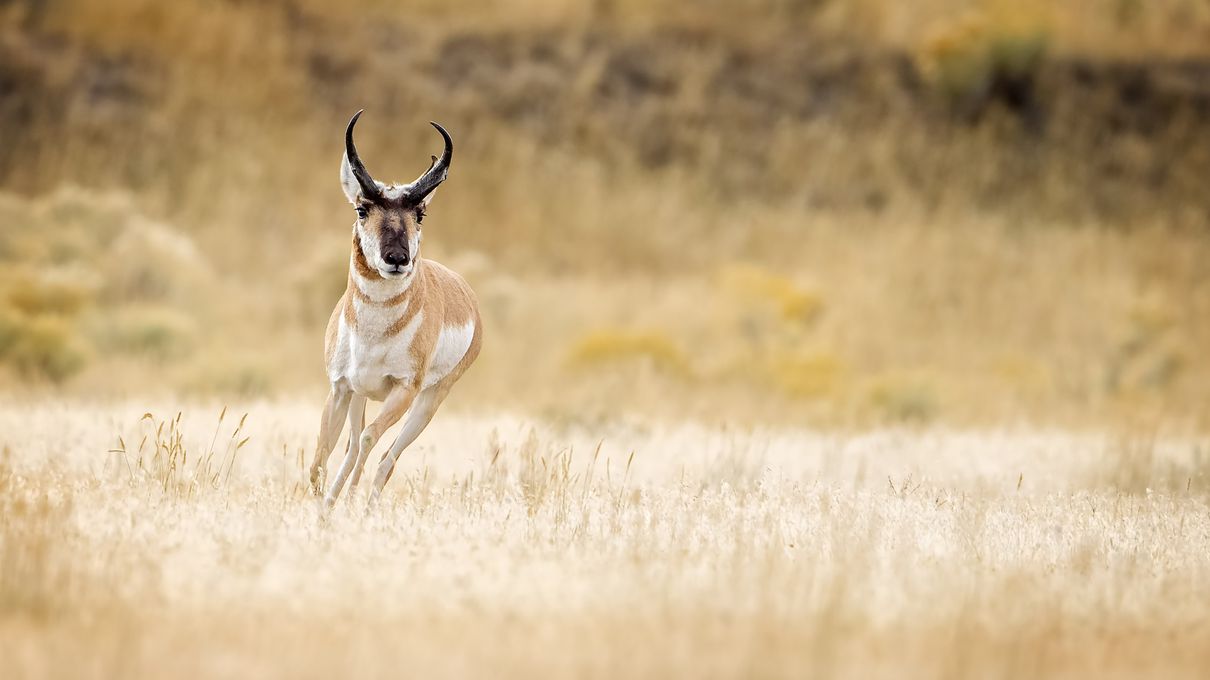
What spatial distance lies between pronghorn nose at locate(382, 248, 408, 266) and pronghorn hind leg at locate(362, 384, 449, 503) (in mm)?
1052

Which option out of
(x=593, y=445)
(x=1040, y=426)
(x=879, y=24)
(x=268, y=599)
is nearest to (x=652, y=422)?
(x=593, y=445)

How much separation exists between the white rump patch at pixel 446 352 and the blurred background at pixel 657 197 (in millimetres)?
8412

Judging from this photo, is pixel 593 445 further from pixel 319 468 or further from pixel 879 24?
pixel 879 24

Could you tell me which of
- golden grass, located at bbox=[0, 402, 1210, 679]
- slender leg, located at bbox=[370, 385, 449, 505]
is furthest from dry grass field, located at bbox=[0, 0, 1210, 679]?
slender leg, located at bbox=[370, 385, 449, 505]

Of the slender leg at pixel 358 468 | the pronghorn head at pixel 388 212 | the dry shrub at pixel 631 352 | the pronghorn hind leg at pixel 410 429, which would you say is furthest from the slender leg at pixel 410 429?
the dry shrub at pixel 631 352

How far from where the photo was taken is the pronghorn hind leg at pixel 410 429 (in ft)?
26.6

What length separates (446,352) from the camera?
8.76 m

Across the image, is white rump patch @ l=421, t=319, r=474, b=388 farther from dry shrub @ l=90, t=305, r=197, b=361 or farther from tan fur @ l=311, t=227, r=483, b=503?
dry shrub @ l=90, t=305, r=197, b=361

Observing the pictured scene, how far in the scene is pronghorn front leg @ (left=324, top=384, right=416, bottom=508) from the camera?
7949 mm

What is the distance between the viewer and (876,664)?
5.23 m

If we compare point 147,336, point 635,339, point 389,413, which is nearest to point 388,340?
point 389,413

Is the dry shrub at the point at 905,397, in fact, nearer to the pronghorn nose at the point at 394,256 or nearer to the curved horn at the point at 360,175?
the curved horn at the point at 360,175

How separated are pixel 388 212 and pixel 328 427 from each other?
1.34 m

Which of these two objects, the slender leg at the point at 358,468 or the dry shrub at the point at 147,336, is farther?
the dry shrub at the point at 147,336
